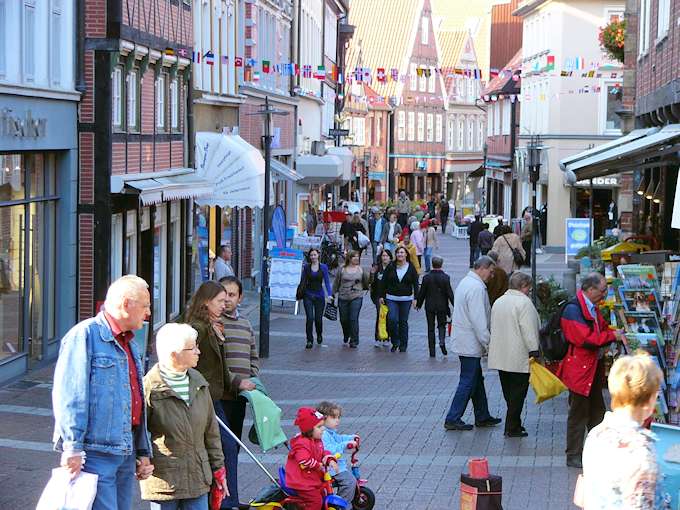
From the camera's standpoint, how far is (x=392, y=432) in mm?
13945

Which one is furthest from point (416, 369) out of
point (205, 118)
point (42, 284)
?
point (205, 118)

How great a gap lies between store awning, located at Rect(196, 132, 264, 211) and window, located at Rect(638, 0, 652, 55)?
7.31 meters

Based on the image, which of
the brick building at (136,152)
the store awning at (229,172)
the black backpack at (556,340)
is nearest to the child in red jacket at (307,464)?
the black backpack at (556,340)

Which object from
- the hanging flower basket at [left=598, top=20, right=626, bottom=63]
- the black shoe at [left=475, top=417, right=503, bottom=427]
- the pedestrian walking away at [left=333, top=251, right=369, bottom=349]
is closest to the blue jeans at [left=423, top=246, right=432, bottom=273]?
the hanging flower basket at [left=598, top=20, right=626, bottom=63]

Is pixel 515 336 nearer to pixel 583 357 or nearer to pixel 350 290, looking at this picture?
pixel 583 357

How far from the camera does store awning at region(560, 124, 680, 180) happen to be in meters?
15.4

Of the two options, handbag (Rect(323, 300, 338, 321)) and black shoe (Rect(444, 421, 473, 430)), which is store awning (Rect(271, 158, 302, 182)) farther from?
black shoe (Rect(444, 421, 473, 430))

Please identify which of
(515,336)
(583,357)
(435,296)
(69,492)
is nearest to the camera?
(69,492)

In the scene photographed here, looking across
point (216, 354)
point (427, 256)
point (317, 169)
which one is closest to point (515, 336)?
point (216, 354)

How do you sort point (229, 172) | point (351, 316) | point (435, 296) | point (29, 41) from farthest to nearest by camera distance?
1. point (229, 172)
2. point (351, 316)
3. point (435, 296)
4. point (29, 41)

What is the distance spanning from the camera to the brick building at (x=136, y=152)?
63.6 feet

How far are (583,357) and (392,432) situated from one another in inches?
102

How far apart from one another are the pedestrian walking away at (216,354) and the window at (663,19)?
12.2 meters

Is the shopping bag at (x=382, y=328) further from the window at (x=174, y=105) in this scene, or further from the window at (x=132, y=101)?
the window at (x=174, y=105)
